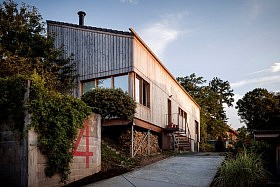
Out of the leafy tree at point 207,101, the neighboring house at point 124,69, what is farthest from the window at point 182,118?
the leafy tree at point 207,101

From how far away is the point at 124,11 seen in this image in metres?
12.7

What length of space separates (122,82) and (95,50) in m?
2.75

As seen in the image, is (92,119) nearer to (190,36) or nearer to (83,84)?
(190,36)

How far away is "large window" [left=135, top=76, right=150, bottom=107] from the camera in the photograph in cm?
1514

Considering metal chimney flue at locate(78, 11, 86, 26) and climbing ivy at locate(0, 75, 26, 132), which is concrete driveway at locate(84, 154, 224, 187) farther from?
metal chimney flue at locate(78, 11, 86, 26)

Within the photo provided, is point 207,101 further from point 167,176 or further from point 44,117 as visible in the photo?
point 44,117

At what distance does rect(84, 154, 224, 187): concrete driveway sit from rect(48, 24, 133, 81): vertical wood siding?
17.9 feet

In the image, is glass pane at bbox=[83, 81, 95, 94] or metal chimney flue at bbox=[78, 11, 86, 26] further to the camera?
metal chimney flue at bbox=[78, 11, 86, 26]

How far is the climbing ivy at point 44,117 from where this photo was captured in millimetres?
7785

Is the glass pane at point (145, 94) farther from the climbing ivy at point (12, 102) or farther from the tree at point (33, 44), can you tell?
the climbing ivy at point (12, 102)

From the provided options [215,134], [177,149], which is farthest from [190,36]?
[215,134]

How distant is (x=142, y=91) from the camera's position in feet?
51.6

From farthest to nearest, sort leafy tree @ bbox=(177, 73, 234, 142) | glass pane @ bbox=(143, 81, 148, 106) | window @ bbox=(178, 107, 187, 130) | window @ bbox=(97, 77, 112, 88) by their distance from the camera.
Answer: leafy tree @ bbox=(177, 73, 234, 142) < window @ bbox=(178, 107, 187, 130) < glass pane @ bbox=(143, 81, 148, 106) < window @ bbox=(97, 77, 112, 88)

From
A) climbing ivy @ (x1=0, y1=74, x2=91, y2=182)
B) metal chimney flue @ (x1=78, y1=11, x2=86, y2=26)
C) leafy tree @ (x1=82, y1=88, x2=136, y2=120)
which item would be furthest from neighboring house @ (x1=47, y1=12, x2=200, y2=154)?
climbing ivy @ (x1=0, y1=74, x2=91, y2=182)
